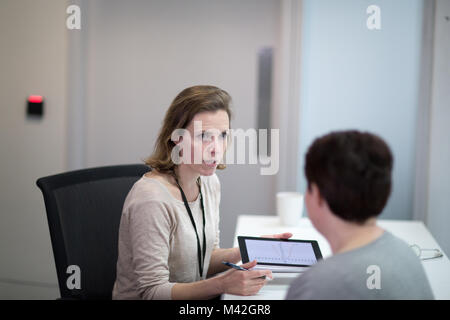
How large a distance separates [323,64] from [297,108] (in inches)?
10.6

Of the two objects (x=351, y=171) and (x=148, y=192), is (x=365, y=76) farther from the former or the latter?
(x=351, y=171)

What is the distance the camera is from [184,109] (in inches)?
57.3

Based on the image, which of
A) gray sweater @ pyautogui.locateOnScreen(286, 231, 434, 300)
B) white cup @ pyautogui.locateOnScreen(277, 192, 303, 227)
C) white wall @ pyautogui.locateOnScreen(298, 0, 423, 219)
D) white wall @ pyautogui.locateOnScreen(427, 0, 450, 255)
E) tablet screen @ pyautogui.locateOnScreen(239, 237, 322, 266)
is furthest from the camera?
white wall @ pyautogui.locateOnScreen(298, 0, 423, 219)

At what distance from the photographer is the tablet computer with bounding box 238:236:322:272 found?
4.62ft

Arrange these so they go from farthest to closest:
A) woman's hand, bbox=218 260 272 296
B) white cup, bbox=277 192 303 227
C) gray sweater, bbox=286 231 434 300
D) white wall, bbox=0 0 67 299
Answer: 1. white wall, bbox=0 0 67 299
2. white cup, bbox=277 192 303 227
3. woman's hand, bbox=218 260 272 296
4. gray sweater, bbox=286 231 434 300

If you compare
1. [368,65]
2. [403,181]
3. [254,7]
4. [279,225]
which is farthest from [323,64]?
[279,225]

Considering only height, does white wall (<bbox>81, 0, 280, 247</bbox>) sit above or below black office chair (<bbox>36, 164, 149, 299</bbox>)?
above

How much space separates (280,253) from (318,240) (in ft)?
1.56

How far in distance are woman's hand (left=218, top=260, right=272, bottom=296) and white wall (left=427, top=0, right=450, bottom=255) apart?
133cm

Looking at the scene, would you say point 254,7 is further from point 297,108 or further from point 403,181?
point 403,181

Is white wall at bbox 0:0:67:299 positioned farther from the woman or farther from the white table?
the woman

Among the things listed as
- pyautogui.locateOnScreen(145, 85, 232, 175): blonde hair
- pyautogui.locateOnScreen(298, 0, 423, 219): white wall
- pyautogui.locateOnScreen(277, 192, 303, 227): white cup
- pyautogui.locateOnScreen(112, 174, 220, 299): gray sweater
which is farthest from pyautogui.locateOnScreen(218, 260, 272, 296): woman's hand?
pyautogui.locateOnScreen(298, 0, 423, 219): white wall

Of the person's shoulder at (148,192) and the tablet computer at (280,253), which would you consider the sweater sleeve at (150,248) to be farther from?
the tablet computer at (280,253)
